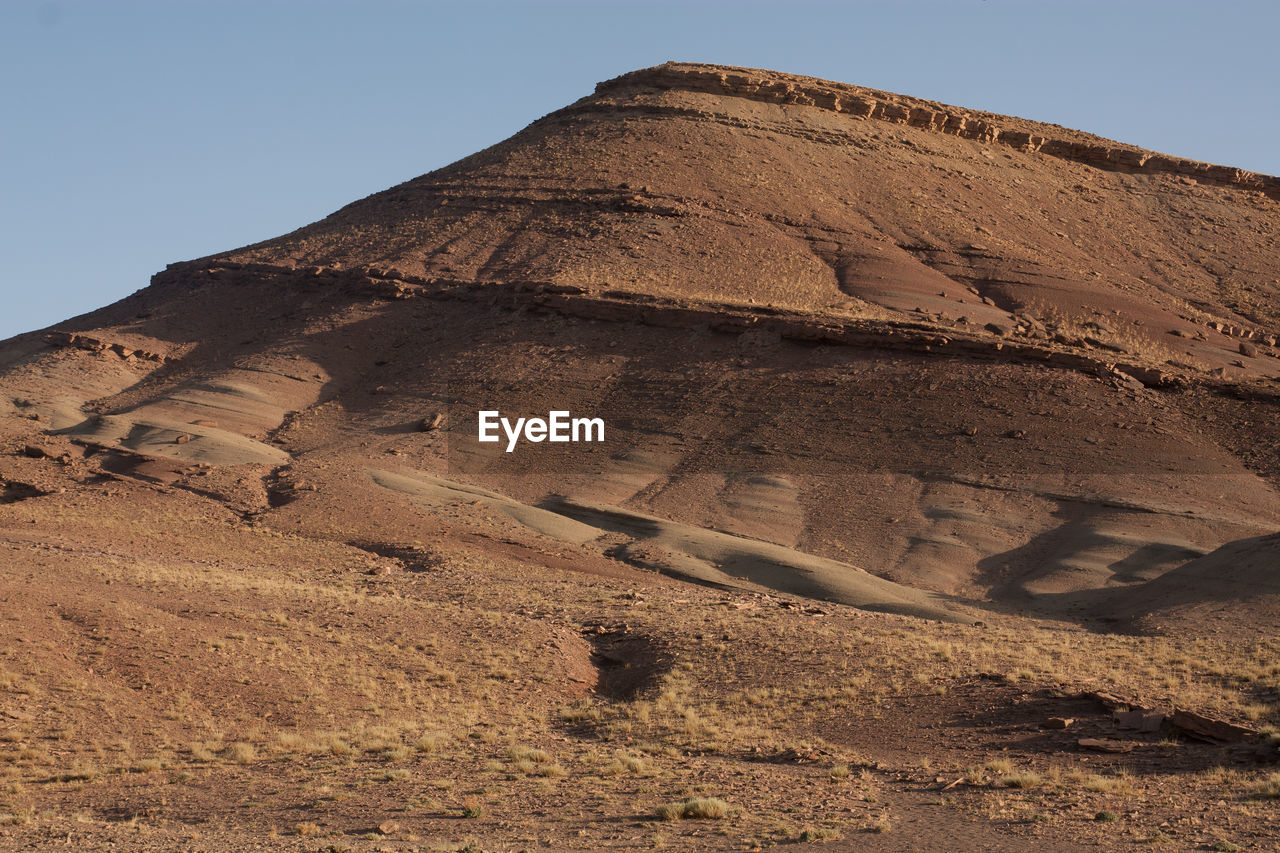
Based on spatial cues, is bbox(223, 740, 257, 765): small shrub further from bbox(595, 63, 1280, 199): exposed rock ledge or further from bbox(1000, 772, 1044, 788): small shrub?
bbox(595, 63, 1280, 199): exposed rock ledge

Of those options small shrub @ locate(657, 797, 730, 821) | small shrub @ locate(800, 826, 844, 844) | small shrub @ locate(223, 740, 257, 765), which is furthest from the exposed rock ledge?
small shrub @ locate(800, 826, 844, 844)

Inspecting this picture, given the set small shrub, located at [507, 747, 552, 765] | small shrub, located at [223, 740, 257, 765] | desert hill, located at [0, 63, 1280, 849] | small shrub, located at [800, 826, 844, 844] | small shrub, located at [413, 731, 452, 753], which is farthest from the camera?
desert hill, located at [0, 63, 1280, 849]

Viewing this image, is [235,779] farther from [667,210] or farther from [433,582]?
[667,210]

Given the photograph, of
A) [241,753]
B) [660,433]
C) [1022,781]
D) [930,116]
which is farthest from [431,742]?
[930,116]

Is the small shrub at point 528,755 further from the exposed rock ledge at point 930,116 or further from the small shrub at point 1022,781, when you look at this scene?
the exposed rock ledge at point 930,116

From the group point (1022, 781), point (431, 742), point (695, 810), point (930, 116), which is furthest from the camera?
point (930, 116)

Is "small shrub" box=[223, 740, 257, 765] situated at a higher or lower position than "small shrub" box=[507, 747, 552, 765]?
Answer: lower

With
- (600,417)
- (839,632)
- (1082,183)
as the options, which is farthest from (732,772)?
(1082,183)

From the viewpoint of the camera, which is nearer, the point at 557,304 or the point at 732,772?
the point at 732,772

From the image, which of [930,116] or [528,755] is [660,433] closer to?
[528,755]
